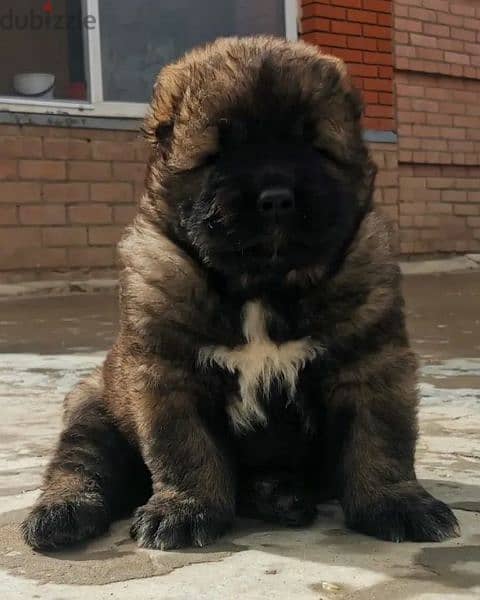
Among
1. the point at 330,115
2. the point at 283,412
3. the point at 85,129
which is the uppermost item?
the point at 85,129

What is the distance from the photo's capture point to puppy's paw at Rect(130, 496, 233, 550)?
1.95 metres

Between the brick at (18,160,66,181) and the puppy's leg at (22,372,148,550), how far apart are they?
5.02 meters

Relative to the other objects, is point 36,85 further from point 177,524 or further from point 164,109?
point 177,524

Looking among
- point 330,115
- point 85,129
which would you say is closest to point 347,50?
point 85,129

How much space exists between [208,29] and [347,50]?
142 centimetres

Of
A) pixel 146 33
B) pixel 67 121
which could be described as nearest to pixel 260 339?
pixel 67 121

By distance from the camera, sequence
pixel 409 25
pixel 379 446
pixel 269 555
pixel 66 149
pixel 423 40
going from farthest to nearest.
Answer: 1. pixel 423 40
2. pixel 409 25
3. pixel 66 149
4. pixel 379 446
5. pixel 269 555

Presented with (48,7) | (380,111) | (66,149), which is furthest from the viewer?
(380,111)

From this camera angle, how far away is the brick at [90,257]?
295 inches

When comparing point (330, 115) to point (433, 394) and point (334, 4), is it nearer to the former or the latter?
point (433, 394)

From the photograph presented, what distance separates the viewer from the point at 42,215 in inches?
290

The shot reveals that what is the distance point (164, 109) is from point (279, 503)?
98 cm

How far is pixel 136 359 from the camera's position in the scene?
2164 mm

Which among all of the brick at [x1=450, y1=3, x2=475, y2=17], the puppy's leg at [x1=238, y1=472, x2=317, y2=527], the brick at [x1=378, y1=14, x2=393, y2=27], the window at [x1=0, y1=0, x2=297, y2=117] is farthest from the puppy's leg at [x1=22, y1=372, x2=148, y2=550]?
the brick at [x1=450, y1=3, x2=475, y2=17]
